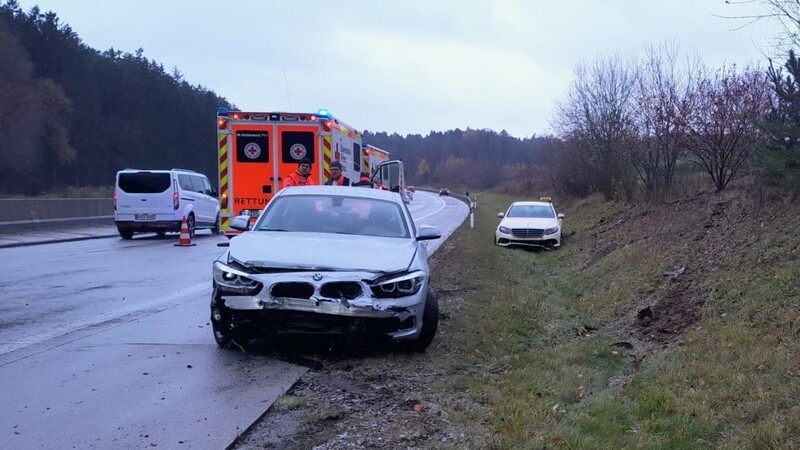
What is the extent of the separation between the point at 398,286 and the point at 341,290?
1.70 feet

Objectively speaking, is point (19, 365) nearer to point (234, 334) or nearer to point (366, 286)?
point (234, 334)

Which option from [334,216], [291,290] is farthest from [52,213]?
[291,290]

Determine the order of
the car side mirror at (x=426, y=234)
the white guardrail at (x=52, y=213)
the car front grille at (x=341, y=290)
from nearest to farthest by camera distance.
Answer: the car front grille at (x=341, y=290) → the car side mirror at (x=426, y=234) → the white guardrail at (x=52, y=213)

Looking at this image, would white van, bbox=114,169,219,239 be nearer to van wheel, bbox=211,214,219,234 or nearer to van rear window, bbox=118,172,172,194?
van rear window, bbox=118,172,172,194

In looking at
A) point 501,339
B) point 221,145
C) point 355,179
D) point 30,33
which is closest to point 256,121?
point 221,145

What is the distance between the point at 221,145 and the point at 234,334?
8.28m

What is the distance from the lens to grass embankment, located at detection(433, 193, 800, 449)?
476 centimetres

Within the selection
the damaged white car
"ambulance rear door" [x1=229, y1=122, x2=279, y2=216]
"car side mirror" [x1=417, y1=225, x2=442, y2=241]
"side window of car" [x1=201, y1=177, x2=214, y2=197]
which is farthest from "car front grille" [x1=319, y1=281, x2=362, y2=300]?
"side window of car" [x1=201, y1=177, x2=214, y2=197]

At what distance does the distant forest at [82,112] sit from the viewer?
49875mm

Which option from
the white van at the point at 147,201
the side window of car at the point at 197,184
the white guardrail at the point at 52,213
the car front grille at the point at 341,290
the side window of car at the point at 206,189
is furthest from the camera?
the side window of car at the point at 206,189

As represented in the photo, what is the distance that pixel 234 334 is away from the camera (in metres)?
6.52

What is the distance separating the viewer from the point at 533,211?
21.1 m

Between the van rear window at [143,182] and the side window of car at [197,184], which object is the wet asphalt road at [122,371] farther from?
the side window of car at [197,184]

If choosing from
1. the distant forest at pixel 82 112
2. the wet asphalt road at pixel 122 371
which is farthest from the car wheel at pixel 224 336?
the distant forest at pixel 82 112
